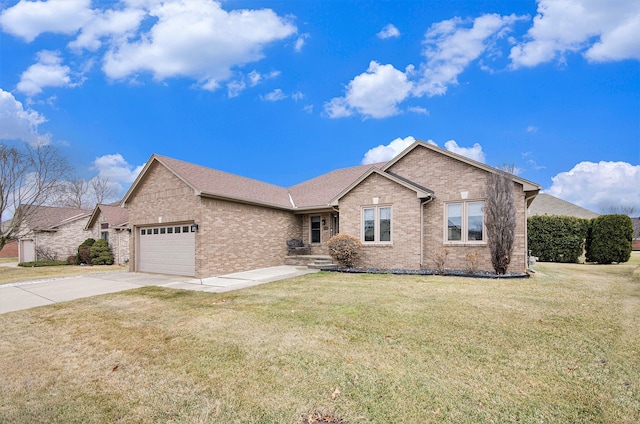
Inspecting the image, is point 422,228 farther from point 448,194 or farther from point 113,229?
point 113,229

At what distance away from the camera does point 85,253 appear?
2230 centimetres

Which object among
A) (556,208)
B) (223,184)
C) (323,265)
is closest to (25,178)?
(223,184)

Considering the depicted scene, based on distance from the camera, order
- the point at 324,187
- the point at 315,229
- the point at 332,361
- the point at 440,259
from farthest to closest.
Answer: the point at 324,187 < the point at 315,229 < the point at 440,259 < the point at 332,361

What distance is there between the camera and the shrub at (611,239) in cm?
1802

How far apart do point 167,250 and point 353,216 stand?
29.1 ft

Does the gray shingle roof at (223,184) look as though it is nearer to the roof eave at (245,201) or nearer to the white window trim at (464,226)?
the roof eave at (245,201)

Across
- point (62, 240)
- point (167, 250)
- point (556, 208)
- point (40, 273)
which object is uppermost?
point (556, 208)

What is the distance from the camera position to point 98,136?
70.8 ft

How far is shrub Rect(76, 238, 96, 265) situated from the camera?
22209 millimetres

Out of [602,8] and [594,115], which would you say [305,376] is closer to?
[602,8]

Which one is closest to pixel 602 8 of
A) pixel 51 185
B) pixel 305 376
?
pixel 305 376

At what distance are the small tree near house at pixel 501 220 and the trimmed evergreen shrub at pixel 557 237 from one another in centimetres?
1038

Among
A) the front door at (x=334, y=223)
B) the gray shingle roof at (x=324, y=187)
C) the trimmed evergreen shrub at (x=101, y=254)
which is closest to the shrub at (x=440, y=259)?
the front door at (x=334, y=223)

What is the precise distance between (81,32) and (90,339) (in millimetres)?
14890
